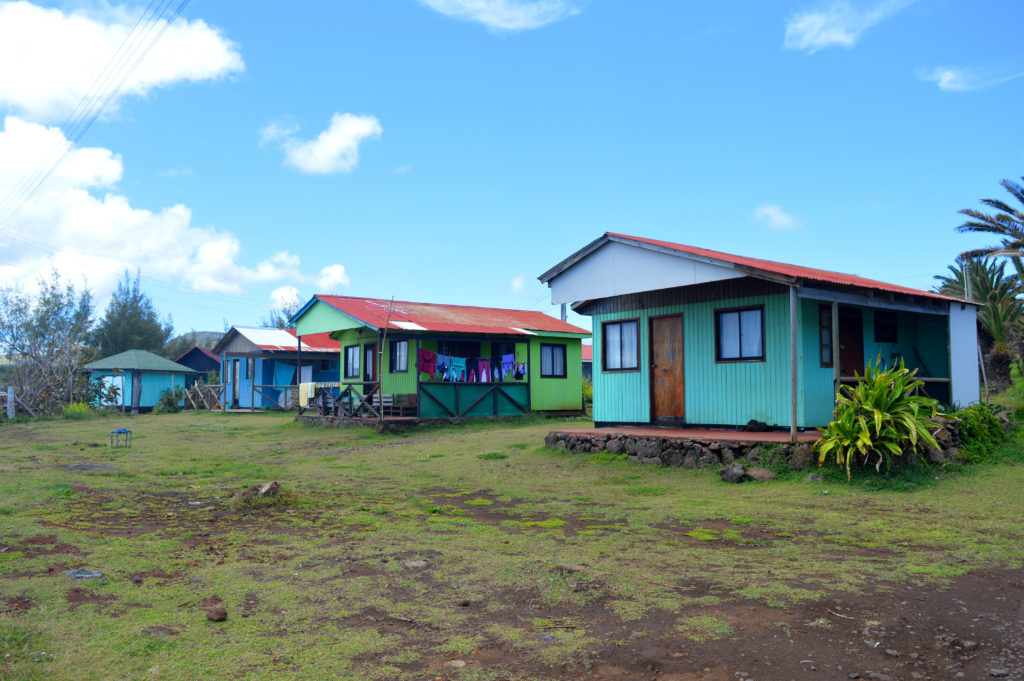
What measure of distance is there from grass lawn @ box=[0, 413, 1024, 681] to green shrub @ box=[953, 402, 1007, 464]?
0.51 m

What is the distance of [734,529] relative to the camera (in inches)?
313

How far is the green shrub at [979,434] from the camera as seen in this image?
37.8 feet

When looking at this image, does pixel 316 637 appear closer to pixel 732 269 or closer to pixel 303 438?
pixel 732 269

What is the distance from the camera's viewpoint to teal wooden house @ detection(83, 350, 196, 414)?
3556cm

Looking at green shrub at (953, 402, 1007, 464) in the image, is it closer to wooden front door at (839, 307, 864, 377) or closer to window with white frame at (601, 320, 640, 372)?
wooden front door at (839, 307, 864, 377)

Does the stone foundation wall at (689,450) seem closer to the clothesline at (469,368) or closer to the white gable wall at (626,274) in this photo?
the white gable wall at (626,274)

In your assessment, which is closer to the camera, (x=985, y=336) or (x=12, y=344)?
(x=985, y=336)

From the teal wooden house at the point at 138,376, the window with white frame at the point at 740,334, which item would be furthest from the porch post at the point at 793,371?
the teal wooden house at the point at 138,376

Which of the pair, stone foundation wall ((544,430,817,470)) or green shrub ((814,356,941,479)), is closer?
green shrub ((814,356,941,479))

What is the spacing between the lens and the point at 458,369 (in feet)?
77.0

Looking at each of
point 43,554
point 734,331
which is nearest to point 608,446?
point 734,331

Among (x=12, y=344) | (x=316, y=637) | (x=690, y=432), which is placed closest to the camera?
(x=316, y=637)

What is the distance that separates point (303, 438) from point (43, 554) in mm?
13806

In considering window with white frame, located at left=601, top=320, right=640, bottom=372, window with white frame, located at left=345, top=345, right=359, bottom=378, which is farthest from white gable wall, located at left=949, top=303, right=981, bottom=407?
window with white frame, located at left=345, top=345, right=359, bottom=378
